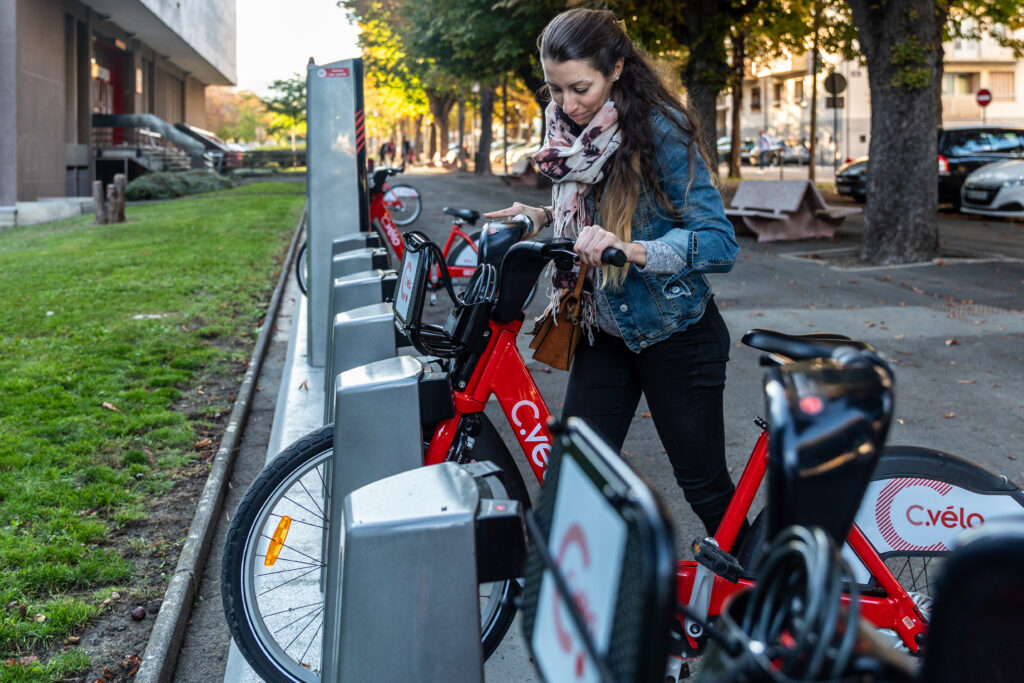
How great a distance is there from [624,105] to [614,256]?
519 millimetres

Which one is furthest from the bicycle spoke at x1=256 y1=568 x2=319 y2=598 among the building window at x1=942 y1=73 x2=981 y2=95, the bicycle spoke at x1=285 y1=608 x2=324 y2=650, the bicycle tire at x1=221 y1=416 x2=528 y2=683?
the building window at x1=942 y1=73 x2=981 y2=95

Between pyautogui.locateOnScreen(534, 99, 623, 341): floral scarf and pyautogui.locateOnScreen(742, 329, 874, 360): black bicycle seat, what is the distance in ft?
2.80

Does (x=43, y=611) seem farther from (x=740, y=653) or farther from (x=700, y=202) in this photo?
(x=740, y=653)

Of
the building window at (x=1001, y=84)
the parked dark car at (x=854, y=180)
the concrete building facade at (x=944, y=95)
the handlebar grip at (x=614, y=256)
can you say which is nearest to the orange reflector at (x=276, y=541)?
the handlebar grip at (x=614, y=256)

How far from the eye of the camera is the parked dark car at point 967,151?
2073cm

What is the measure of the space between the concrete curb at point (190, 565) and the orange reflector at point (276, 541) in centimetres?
47

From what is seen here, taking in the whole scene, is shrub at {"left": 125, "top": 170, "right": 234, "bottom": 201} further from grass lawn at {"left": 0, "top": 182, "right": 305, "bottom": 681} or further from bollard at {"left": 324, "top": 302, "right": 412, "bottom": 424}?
bollard at {"left": 324, "top": 302, "right": 412, "bottom": 424}

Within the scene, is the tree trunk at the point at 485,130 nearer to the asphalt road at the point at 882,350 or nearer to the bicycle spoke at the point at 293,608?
the asphalt road at the point at 882,350

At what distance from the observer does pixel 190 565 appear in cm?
394

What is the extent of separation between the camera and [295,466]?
9.75ft

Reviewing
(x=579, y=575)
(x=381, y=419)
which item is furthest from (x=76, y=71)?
(x=579, y=575)

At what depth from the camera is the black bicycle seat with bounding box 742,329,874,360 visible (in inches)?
69.8

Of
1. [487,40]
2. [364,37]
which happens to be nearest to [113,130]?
[364,37]

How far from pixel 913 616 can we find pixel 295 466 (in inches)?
67.7
